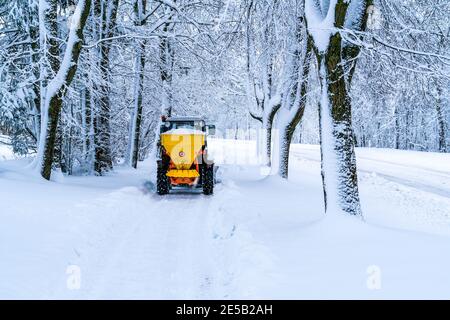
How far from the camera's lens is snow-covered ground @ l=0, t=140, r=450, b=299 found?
4.65m

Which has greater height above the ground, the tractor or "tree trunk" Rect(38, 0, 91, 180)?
"tree trunk" Rect(38, 0, 91, 180)

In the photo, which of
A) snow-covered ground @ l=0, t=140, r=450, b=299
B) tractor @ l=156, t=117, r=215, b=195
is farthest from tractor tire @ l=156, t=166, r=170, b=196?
snow-covered ground @ l=0, t=140, r=450, b=299

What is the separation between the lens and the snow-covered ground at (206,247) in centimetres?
465

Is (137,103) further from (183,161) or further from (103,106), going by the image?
(183,161)

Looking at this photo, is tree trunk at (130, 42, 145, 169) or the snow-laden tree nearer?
the snow-laden tree

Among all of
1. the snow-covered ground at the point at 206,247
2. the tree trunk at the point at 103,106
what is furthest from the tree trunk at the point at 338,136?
the tree trunk at the point at 103,106

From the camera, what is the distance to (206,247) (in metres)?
6.60

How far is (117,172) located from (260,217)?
10.1m

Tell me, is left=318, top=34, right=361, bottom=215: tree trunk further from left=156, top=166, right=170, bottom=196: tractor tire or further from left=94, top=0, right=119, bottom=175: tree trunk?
left=94, top=0, right=119, bottom=175: tree trunk

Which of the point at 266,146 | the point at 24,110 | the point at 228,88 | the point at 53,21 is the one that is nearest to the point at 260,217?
the point at 53,21

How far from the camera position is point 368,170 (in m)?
20.2

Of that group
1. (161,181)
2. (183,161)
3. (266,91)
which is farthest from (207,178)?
(266,91)
